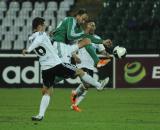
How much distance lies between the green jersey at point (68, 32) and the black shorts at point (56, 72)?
862 mm

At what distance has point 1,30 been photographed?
108 feet

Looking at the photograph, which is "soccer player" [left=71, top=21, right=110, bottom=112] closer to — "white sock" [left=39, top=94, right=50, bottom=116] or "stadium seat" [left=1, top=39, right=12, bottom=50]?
"white sock" [left=39, top=94, right=50, bottom=116]

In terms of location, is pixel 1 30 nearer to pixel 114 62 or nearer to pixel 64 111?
pixel 114 62

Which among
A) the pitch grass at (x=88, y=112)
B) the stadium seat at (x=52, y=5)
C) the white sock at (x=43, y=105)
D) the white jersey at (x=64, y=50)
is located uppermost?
the stadium seat at (x=52, y=5)

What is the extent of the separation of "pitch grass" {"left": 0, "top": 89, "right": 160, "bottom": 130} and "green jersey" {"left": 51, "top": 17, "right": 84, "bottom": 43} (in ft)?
5.13

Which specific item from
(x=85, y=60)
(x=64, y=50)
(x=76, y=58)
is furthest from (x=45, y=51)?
(x=85, y=60)

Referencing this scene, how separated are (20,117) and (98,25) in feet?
55.9

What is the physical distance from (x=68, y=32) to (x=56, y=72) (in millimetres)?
1334

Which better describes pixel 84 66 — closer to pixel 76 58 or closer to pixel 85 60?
pixel 85 60

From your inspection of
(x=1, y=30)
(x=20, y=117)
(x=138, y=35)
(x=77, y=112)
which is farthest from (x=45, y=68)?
(x=1, y=30)

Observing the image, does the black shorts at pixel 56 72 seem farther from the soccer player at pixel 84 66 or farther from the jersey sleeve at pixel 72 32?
the soccer player at pixel 84 66

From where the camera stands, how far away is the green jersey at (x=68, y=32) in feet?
47.8

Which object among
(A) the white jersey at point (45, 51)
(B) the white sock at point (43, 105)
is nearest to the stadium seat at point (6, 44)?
(A) the white jersey at point (45, 51)

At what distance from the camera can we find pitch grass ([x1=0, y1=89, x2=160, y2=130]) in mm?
12031
